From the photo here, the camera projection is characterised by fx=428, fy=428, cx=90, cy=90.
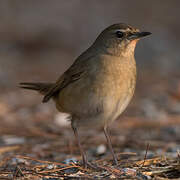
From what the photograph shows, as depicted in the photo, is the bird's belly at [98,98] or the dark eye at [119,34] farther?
the dark eye at [119,34]

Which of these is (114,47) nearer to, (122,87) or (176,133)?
(122,87)

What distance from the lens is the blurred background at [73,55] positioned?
24.9 ft

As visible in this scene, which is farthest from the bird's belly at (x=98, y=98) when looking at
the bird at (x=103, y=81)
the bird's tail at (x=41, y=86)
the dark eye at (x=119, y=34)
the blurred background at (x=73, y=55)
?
the blurred background at (x=73, y=55)

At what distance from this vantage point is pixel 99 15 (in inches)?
670

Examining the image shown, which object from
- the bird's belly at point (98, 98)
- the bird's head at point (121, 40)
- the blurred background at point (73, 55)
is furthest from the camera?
the blurred background at point (73, 55)

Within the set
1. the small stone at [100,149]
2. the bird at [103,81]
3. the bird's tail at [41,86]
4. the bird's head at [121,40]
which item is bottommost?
the small stone at [100,149]

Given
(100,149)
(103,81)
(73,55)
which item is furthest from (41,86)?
(73,55)

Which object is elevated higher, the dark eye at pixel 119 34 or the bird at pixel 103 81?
the dark eye at pixel 119 34

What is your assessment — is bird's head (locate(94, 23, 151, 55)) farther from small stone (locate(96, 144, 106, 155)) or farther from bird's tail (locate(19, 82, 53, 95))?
small stone (locate(96, 144, 106, 155))

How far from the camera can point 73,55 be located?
1311 cm

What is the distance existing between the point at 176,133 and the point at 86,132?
149cm

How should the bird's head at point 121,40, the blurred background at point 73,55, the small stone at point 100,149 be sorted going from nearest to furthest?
the bird's head at point 121,40 < the small stone at point 100,149 < the blurred background at point 73,55

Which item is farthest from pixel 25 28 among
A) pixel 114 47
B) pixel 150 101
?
pixel 114 47

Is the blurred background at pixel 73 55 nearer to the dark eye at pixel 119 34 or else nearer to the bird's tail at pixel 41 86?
the bird's tail at pixel 41 86
